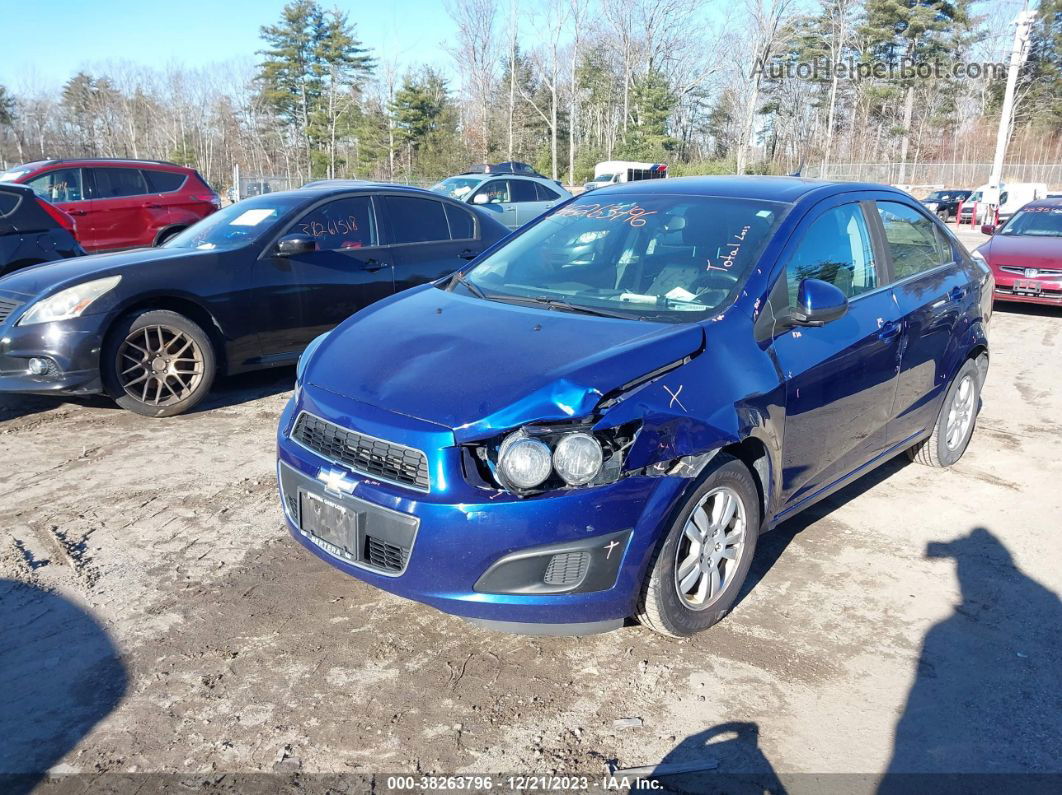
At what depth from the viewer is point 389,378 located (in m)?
3.05

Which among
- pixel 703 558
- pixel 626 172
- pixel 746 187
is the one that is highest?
pixel 746 187

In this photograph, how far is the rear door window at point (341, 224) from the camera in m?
6.60

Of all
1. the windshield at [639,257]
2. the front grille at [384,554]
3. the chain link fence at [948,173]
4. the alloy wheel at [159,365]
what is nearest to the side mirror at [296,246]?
the alloy wheel at [159,365]

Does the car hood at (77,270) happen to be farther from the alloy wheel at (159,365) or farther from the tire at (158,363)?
the alloy wheel at (159,365)

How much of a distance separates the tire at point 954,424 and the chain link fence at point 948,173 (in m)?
52.8

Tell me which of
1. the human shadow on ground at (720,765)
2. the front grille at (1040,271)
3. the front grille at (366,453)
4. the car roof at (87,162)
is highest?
the car roof at (87,162)

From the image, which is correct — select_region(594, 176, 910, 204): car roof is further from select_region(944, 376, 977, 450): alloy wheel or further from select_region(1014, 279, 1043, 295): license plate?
select_region(1014, 279, 1043, 295): license plate

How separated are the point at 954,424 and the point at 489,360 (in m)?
3.55

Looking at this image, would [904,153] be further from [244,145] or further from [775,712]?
[775,712]

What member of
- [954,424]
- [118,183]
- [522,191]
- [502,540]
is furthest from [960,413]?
[522,191]

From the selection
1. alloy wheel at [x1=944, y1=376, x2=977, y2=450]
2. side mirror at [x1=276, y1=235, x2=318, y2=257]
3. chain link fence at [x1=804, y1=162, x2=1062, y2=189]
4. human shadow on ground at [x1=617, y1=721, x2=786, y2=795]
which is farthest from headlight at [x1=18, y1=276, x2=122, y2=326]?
chain link fence at [x1=804, y1=162, x2=1062, y2=189]

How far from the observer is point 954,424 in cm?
516

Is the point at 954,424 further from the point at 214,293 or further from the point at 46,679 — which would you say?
the point at 214,293

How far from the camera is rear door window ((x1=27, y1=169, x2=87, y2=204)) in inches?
492
